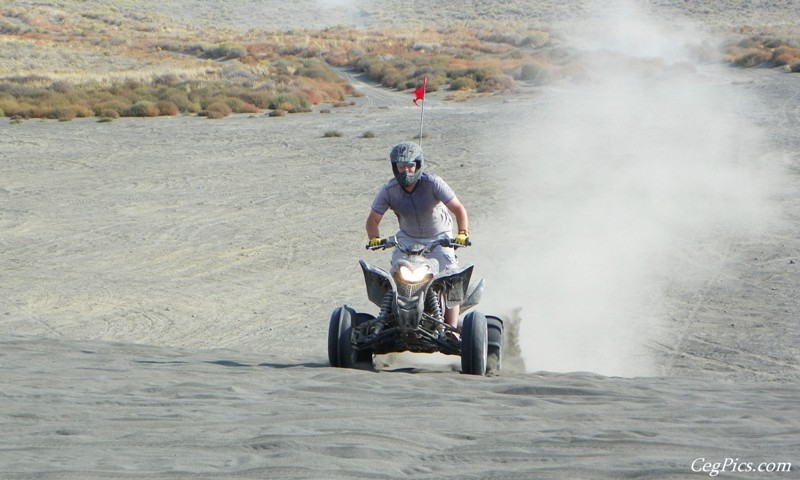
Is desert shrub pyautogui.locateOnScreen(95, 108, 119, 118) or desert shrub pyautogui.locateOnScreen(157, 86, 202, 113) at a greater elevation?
desert shrub pyautogui.locateOnScreen(157, 86, 202, 113)

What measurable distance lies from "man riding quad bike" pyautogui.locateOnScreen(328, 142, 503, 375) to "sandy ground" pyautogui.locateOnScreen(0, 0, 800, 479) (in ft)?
0.94

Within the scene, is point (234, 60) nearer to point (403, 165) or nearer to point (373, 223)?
point (373, 223)

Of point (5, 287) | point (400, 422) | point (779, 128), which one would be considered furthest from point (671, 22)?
point (400, 422)

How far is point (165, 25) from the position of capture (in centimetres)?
9869

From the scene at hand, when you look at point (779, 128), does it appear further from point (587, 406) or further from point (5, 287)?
point (587, 406)

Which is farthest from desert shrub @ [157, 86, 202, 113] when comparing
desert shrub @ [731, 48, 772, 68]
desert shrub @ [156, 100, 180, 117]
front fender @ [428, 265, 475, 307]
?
front fender @ [428, 265, 475, 307]

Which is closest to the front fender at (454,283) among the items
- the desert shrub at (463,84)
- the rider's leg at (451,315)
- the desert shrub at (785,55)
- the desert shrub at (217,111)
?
the rider's leg at (451,315)

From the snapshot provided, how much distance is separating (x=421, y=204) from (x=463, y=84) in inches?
1427

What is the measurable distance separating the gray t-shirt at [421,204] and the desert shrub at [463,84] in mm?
35632

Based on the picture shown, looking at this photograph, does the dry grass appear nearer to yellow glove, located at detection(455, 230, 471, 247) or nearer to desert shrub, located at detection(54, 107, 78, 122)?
desert shrub, located at detection(54, 107, 78, 122)

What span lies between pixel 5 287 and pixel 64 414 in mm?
8051

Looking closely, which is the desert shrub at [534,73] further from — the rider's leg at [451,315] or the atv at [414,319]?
the atv at [414,319]

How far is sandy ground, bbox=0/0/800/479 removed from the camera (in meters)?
5.60

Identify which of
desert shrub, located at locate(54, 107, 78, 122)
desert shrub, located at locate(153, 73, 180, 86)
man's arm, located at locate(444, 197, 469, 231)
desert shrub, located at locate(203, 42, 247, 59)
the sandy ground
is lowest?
desert shrub, located at locate(203, 42, 247, 59)
